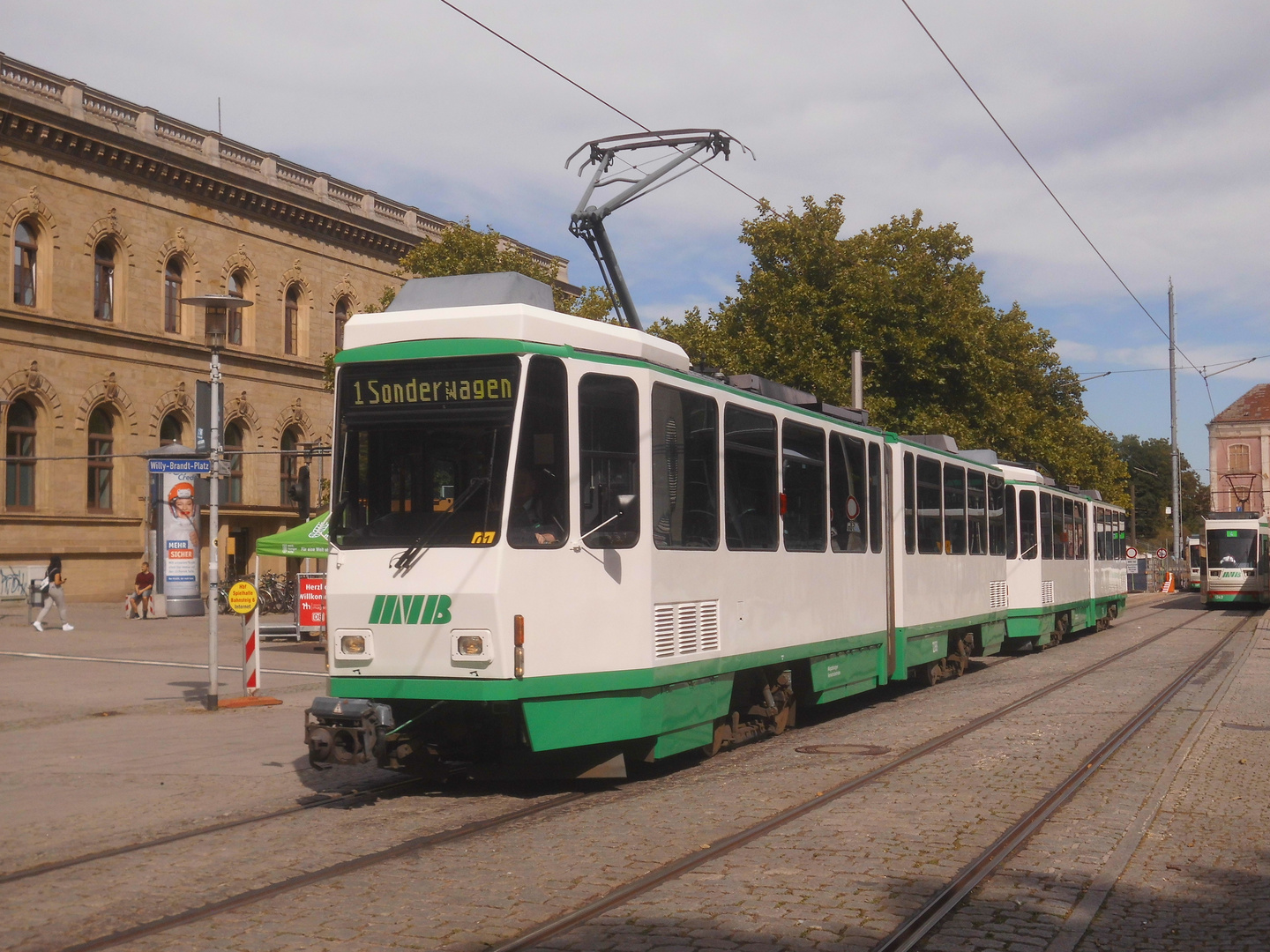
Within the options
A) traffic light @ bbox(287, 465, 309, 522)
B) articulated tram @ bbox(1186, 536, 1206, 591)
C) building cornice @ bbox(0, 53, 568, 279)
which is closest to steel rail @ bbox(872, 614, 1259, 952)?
traffic light @ bbox(287, 465, 309, 522)

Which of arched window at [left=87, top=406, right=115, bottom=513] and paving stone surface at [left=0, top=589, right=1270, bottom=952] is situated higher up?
arched window at [left=87, top=406, right=115, bottom=513]

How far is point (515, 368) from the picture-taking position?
8516mm

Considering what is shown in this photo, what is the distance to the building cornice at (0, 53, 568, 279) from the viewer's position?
35.5m

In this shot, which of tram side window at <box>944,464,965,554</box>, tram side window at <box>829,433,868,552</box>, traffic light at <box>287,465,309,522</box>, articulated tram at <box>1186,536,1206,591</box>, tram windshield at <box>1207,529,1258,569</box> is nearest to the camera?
traffic light at <box>287,465,309,522</box>

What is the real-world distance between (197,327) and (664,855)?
1467 inches

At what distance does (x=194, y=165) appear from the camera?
40125 mm

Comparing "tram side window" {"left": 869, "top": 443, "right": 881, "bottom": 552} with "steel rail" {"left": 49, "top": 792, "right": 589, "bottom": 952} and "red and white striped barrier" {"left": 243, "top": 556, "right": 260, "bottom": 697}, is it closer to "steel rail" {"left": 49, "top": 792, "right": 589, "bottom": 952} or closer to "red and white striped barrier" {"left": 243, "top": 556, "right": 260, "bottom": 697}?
"steel rail" {"left": 49, "top": 792, "right": 589, "bottom": 952}

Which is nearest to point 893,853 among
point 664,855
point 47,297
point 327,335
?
point 664,855

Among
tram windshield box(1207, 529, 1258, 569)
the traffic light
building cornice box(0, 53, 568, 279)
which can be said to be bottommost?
tram windshield box(1207, 529, 1258, 569)

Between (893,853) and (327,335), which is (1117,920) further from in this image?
(327,335)

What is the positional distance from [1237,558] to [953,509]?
28046 millimetres

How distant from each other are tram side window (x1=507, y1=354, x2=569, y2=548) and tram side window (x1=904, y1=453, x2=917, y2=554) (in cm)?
714

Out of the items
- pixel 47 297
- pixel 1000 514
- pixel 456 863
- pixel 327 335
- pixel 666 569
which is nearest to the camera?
pixel 456 863

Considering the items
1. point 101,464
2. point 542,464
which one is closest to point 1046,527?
point 542,464
